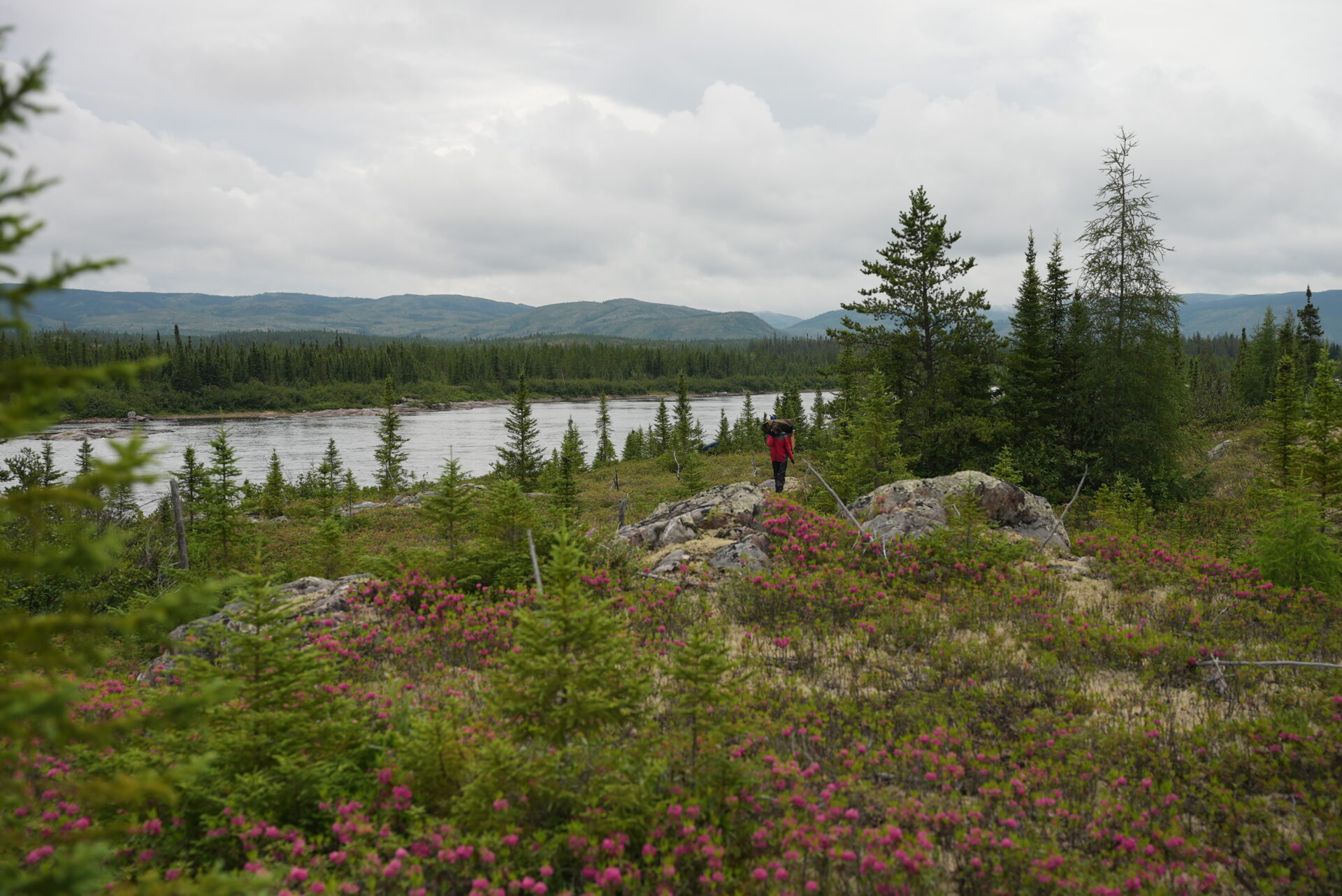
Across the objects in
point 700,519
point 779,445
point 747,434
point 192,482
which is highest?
point 779,445

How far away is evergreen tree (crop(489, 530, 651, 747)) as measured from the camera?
15.4 ft

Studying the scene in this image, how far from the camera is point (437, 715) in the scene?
16.3ft

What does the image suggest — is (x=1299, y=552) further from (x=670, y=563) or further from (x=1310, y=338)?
(x=1310, y=338)

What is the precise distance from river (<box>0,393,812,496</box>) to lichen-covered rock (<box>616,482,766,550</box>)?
2244cm

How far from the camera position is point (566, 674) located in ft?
15.4

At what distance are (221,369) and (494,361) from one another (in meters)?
50.4

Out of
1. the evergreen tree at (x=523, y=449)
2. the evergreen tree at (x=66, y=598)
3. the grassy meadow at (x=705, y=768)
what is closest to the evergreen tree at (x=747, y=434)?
the evergreen tree at (x=523, y=449)

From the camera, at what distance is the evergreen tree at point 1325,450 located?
12.8m

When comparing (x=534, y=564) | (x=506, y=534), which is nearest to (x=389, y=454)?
(x=506, y=534)

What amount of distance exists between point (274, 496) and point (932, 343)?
27749 millimetres

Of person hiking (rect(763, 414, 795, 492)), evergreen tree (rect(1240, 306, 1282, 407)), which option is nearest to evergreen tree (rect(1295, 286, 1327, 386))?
evergreen tree (rect(1240, 306, 1282, 407))

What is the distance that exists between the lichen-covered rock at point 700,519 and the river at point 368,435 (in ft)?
73.6

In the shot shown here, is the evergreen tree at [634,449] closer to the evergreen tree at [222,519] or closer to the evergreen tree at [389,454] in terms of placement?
the evergreen tree at [389,454]

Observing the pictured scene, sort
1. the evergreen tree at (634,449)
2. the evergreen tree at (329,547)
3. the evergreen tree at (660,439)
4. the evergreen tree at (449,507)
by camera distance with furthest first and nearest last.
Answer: the evergreen tree at (634,449)
the evergreen tree at (660,439)
the evergreen tree at (329,547)
the evergreen tree at (449,507)
